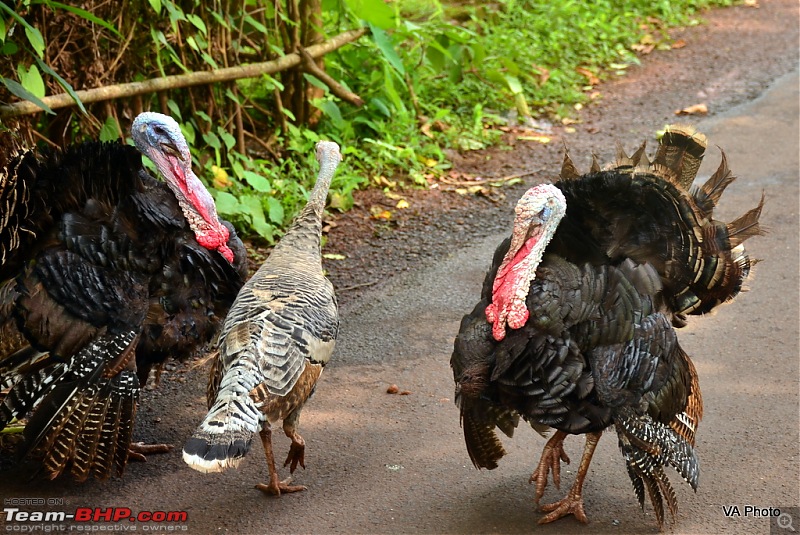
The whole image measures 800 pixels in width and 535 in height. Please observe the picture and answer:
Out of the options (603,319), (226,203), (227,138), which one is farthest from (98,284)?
(227,138)

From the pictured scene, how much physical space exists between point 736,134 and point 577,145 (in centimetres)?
144

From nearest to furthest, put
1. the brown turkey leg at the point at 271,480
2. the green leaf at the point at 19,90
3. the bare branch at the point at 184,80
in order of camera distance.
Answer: the brown turkey leg at the point at 271,480 < the green leaf at the point at 19,90 < the bare branch at the point at 184,80

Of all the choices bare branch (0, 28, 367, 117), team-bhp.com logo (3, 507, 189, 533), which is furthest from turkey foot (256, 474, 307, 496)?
bare branch (0, 28, 367, 117)

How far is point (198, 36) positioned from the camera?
6.33 m

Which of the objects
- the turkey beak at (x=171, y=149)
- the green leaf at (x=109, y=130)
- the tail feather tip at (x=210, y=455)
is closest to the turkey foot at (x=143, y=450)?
the tail feather tip at (x=210, y=455)

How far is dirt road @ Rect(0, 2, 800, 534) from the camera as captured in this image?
4023 millimetres

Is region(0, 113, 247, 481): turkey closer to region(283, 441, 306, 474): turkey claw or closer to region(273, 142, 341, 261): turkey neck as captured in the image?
region(273, 142, 341, 261): turkey neck

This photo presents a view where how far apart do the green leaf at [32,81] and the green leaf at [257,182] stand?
1857 mm

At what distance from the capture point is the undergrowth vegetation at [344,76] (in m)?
5.86

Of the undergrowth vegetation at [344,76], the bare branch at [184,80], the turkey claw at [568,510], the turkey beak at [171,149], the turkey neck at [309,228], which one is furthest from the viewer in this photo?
the undergrowth vegetation at [344,76]

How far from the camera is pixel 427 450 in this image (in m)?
4.51

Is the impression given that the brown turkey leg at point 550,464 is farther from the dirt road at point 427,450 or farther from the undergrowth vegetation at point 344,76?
the undergrowth vegetation at point 344,76

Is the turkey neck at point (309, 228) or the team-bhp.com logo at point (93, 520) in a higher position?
the turkey neck at point (309, 228)

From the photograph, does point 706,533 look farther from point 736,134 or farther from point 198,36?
point 736,134
